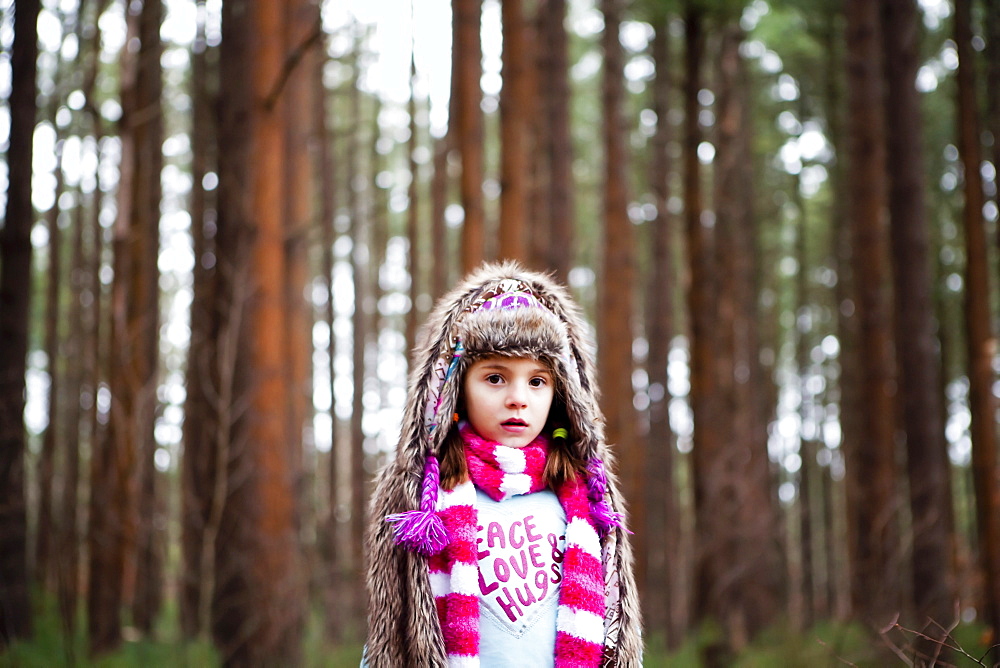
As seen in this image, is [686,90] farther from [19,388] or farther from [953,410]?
[953,410]

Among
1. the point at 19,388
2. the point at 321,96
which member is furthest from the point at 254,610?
the point at 321,96

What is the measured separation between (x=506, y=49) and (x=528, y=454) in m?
6.67

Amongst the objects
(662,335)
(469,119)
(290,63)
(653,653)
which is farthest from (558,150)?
(653,653)

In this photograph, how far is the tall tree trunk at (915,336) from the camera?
8320 mm

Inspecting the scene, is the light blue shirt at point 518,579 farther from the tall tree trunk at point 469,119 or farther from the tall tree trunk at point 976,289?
Answer: the tall tree trunk at point 976,289

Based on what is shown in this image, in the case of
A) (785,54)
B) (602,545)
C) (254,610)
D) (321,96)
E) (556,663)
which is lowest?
(254,610)

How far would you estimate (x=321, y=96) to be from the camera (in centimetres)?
1398

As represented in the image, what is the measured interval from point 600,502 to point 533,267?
697 centimetres

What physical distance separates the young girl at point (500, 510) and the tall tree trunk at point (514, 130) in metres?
5.15

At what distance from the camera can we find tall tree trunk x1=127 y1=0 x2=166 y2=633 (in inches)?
275

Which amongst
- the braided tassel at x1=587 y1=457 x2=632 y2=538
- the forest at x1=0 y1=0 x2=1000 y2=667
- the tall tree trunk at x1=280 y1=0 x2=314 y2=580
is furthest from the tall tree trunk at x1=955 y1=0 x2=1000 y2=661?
the braided tassel at x1=587 y1=457 x2=632 y2=538

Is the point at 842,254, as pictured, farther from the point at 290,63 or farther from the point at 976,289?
the point at 290,63

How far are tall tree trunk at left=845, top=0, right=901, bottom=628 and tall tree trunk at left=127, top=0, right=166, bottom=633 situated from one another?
677 centimetres

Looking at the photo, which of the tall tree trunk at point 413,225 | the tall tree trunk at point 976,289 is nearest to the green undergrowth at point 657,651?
the tall tree trunk at point 976,289
